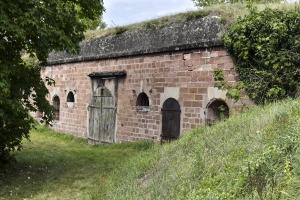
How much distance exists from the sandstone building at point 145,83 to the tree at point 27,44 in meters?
2.81

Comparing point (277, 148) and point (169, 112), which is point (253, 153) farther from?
point (169, 112)

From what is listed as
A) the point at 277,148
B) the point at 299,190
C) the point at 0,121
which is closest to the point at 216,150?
the point at 277,148

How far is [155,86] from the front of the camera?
41.6 feet

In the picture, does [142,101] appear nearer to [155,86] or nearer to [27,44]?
[155,86]

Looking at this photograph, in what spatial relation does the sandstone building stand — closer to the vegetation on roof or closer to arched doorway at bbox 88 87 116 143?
arched doorway at bbox 88 87 116 143

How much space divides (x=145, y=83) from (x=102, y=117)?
2.52m

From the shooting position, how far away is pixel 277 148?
503 cm

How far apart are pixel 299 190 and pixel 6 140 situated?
6.59m

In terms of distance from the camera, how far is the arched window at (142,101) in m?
13.2

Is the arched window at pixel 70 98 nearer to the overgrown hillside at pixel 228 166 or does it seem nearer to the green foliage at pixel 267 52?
the green foliage at pixel 267 52

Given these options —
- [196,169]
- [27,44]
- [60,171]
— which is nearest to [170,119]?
[60,171]

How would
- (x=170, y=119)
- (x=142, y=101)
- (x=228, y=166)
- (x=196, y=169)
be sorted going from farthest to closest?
(x=142, y=101)
(x=170, y=119)
(x=196, y=169)
(x=228, y=166)

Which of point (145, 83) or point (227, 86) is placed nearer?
point (227, 86)

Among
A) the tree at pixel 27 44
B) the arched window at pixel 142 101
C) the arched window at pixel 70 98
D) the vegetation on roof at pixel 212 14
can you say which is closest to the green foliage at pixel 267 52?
the vegetation on roof at pixel 212 14
